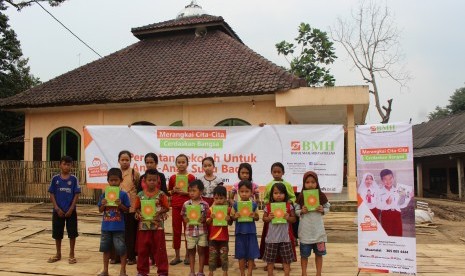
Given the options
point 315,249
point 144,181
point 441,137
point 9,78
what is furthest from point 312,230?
point 441,137

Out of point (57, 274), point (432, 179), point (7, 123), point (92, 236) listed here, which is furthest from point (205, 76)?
point (432, 179)

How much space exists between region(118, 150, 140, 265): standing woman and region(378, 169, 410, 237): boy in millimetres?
3297

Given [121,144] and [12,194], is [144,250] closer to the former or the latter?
[121,144]

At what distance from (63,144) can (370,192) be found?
12.3 meters

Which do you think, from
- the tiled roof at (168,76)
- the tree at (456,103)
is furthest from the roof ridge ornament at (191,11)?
the tree at (456,103)

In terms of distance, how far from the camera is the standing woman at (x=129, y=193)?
225 inches

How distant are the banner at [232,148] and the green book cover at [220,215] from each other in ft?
8.17

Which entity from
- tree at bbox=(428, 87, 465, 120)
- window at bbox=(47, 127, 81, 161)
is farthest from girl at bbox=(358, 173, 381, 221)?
tree at bbox=(428, 87, 465, 120)

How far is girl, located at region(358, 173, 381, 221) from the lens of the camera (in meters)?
5.10

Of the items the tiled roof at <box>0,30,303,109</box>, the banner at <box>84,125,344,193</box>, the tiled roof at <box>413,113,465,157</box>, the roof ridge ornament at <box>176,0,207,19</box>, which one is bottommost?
the banner at <box>84,125,344,193</box>

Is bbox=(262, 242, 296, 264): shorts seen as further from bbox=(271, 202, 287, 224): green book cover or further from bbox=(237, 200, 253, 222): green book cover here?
bbox=(237, 200, 253, 222): green book cover

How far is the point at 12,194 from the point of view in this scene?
13242 mm

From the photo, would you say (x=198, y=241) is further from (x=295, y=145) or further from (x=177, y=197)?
(x=295, y=145)

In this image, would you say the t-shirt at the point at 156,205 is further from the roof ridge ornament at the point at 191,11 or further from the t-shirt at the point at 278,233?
the roof ridge ornament at the point at 191,11
